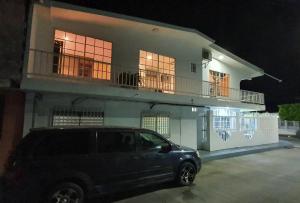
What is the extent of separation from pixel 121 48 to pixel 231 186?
7524mm

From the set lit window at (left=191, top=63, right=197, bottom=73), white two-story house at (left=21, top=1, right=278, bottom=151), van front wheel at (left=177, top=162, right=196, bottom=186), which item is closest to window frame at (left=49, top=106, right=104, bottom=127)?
white two-story house at (left=21, top=1, right=278, bottom=151)

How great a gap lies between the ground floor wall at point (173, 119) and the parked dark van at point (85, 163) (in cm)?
347

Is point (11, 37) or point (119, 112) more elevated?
point (11, 37)

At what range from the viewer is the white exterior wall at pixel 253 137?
41.9 feet

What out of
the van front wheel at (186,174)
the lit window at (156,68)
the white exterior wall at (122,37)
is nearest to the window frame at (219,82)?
the white exterior wall at (122,37)

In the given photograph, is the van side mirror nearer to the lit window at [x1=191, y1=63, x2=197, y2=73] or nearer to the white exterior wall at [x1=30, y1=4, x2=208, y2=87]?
the white exterior wall at [x1=30, y1=4, x2=208, y2=87]

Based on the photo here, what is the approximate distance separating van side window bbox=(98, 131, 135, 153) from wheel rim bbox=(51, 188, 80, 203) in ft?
3.37

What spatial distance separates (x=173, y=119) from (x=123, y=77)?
3.48m

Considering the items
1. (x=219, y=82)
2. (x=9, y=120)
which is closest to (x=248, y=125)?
(x=219, y=82)

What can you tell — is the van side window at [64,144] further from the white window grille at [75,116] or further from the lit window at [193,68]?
the lit window at [193,68]

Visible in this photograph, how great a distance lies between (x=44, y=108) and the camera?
319 inches

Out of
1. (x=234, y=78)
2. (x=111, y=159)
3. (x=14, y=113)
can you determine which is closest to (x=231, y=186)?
(x=111, y=159)

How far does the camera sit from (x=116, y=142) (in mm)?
5621

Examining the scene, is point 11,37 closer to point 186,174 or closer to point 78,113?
point 78,113
